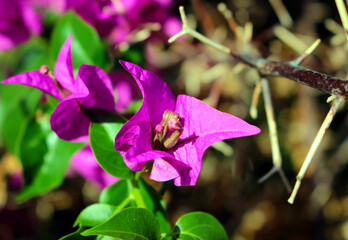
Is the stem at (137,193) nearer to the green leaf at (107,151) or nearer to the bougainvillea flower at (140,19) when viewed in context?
the green leaf at (107,151)

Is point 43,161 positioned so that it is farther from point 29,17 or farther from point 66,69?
Answer: point 29,17

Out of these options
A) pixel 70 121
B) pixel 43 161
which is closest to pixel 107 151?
pixel 70 121

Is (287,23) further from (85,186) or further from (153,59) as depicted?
(85,186)

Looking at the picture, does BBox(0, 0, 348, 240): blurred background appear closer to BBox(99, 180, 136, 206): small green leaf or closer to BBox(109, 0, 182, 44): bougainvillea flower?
BBox(109, 0, 182, 44): bougainvillea flower

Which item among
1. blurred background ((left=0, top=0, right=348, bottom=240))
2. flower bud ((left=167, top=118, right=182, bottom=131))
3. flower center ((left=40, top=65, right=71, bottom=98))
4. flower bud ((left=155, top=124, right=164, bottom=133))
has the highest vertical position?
flower center ((left=40, top=65, right=71, bottom=98))

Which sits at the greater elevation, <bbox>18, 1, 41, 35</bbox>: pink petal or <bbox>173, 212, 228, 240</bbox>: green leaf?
<bbox>18, 1, 41, 35</bbox>: pink petal

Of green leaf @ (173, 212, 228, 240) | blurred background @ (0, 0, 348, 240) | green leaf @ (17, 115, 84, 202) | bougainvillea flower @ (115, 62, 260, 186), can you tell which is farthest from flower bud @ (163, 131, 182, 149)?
blurred background @ (0, 0, 348, 240)

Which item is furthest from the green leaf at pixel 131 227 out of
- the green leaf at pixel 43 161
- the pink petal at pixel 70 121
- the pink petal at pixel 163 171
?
the green leaf at pixel 43 161
